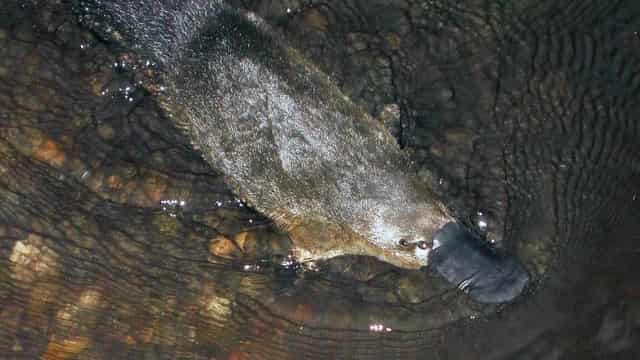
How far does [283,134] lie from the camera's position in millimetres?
4359

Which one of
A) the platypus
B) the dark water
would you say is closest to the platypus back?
the platypus

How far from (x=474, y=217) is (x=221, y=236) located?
1.48 meters

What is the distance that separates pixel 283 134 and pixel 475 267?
1.29 m

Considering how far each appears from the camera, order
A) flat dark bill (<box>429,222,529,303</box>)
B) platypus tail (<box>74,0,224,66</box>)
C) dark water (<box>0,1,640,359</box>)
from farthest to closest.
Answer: platypus tail (<box>74,0,224,66</box>), dark water (<box>0,1,640,359</box>), flat dark bill (<box>429,222,529,303</box>)

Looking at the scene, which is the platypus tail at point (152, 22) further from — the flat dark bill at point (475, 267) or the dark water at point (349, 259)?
the flat dark bill at point (475, 267)

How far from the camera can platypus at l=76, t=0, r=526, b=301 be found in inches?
167

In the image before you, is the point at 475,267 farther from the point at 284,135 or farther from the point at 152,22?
the point at 152,22

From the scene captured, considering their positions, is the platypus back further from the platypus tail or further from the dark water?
the dark water

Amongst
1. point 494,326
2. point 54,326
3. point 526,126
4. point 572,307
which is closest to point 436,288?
point 494,326

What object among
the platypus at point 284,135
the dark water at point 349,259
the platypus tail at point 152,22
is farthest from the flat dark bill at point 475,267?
the platypus tail at point 152,22

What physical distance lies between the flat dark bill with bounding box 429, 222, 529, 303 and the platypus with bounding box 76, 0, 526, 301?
0.03 m

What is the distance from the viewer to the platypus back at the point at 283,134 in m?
4.25

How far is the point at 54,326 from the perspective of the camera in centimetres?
429

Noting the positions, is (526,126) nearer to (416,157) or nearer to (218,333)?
(416,157)
